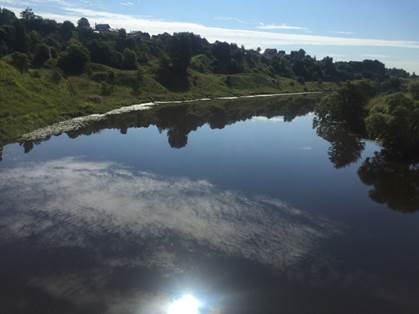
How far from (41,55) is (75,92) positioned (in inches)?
1045

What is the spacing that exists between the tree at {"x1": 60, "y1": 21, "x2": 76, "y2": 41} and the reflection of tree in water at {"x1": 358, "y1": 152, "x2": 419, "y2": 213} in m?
150

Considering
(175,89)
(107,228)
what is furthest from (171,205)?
(175,89)

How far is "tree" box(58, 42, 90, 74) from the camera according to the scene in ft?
347

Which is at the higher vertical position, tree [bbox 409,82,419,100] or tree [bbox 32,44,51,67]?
tree [bbox 409,82,419,100]

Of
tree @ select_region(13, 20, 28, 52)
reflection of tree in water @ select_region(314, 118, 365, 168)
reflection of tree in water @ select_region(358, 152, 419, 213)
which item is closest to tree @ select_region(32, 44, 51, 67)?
tree @ select_region(13, 20, 28, 52)

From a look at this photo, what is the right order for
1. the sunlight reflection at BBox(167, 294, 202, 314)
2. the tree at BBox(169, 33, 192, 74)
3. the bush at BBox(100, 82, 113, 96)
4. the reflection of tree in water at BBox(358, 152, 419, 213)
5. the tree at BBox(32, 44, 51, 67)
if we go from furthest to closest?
the tree at BBox(169, 33, 192, 74), the tree at BBox(32, 44, 51, 67), the bush at BBox(100, 82, 113, 96), the reflection of tree in water at BBox(358, 152, 419, 213), the sunlight reflection at BBox(167, 294, 202, 314)

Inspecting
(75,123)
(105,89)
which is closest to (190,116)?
(105,89)

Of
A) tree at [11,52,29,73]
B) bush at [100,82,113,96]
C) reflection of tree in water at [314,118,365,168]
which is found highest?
tree at [11,52,29,73]

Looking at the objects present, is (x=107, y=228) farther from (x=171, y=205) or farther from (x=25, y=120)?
(x=25, y=120)

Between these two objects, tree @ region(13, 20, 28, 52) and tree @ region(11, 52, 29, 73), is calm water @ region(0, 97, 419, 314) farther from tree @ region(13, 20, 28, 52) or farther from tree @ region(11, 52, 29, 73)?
tree @ region(13, 20, 28, 52)

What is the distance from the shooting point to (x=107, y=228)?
28891mm

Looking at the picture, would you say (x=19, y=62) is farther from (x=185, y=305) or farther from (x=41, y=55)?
(x=185, y=305)

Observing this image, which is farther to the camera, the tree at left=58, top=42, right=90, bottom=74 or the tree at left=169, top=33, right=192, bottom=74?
the tree at left=169, top=33, right=192, bottom=74

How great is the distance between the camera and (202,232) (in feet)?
95.3
